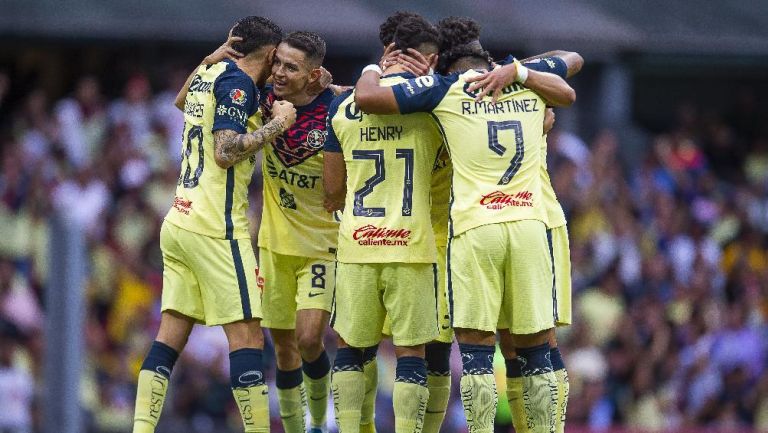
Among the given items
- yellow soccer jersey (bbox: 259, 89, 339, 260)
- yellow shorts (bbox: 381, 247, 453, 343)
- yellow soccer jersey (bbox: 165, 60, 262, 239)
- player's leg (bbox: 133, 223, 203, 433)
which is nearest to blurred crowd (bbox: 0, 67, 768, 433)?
yellow soccer jersey (bbox: 259, 89, 339, 260)

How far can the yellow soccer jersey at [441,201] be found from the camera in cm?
1138

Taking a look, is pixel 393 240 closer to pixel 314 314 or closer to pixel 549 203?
pixel 314 314

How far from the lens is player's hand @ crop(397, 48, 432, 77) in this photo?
10.9 m

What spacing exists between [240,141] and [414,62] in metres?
1.32

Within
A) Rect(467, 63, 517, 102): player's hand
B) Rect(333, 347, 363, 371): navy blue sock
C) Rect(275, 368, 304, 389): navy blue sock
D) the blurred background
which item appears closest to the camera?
Rect(467, 63, 517, 102): player's hand

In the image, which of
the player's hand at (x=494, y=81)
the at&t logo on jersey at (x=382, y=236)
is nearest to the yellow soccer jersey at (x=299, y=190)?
the at&t logo on jersey at (x=382, y=236)

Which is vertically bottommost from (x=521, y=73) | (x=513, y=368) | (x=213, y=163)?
(x=513, y=368)

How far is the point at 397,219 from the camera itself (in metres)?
10.8

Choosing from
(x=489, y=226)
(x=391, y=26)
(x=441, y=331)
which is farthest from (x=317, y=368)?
(x=391, y=26)

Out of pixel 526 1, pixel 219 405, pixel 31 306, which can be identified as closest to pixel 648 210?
pixel 526 1

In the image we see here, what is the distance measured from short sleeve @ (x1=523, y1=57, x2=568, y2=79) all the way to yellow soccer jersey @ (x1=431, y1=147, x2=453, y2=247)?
0.93 meters

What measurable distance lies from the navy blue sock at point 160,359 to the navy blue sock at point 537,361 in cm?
249

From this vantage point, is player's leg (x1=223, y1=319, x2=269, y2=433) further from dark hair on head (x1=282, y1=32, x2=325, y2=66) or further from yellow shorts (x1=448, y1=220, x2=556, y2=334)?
dark hair on head (x1=282, y1=32, x2=325, y2=66)

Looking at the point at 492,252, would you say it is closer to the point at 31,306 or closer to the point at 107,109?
the point at 31,306
